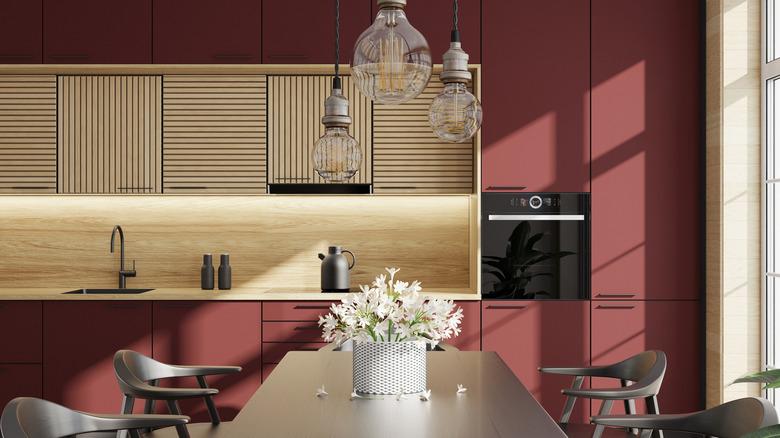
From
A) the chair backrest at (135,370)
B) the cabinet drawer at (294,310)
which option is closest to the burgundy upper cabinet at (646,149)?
the cabinet drawer at (294,310)

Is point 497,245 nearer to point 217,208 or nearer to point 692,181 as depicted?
point 692,181

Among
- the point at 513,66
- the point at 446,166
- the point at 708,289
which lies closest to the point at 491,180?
the point at 446,166

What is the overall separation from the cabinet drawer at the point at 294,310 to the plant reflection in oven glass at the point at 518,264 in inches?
40.6

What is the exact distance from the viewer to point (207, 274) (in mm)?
5133

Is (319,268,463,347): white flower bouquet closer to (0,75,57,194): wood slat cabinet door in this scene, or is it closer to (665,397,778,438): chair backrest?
(665,397,778,438): chair backrest

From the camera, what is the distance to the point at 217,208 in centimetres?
540

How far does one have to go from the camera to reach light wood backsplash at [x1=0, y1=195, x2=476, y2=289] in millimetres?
5383

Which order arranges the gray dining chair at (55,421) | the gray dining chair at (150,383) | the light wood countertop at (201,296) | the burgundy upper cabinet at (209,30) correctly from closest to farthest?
1. the gray dining chair at (55,421)
2. the gray dining chair at (150,383)
3. the light wood countertop at (201,296)
4. the burgundy upper cabinet at (209,30)

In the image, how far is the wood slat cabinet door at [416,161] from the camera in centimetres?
498

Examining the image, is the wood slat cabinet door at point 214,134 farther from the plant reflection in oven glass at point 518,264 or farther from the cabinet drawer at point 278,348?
the plant reflection in oven glass at point 518,264

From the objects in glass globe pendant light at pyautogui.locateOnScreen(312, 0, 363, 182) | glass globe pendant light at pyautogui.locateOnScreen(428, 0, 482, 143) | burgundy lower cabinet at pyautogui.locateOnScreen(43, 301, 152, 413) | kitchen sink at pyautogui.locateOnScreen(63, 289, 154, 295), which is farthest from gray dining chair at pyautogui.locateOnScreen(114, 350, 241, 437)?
kitchen sink at pyautogui.locateOnScreen(63, 289, 154, 295)

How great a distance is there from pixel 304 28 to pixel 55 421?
3192 mm

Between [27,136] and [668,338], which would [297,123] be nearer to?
[27,136]

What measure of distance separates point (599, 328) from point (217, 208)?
8.68 feet
